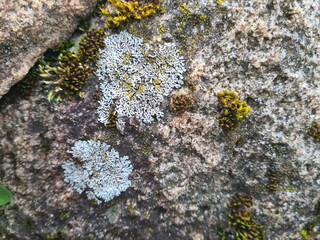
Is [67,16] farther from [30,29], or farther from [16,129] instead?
[16,129]

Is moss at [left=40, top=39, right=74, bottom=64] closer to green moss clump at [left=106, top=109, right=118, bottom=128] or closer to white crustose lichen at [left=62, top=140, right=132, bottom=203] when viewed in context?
green moss clump at [left=106, top=109, right=118, bottom=128]

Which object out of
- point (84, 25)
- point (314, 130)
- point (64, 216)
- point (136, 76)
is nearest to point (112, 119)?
point (136, 76)

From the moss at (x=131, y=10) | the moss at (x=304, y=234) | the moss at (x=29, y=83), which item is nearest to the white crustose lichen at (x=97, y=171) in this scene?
the moss at (x=29, y=83)

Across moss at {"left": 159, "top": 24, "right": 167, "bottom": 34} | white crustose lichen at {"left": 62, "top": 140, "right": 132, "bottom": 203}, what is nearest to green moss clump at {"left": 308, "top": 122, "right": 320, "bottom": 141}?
moss at {"left": 159, "top": 24, "right": 167, "bottom": 34}

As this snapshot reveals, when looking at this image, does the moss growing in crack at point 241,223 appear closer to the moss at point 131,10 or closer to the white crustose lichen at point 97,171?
the white crustose lichen at point 97,171

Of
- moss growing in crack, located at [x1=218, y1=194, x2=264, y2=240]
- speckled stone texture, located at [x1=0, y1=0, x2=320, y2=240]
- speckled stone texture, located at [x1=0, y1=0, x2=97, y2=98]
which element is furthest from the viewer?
moss growing in crack, located at [x1=218, y1=194, x2=264, y2=240]
